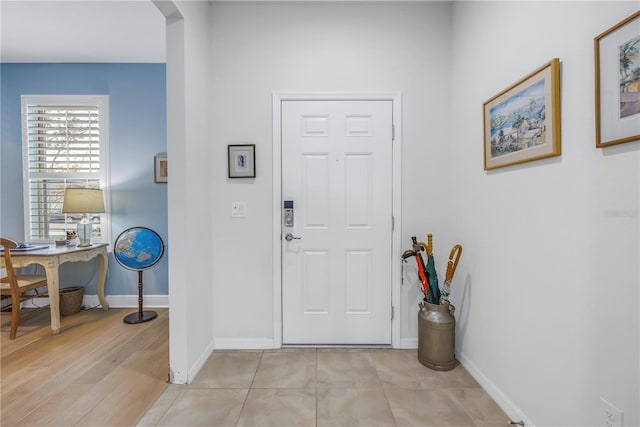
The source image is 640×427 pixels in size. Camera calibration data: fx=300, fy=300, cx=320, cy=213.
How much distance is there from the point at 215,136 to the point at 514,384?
2.62 m

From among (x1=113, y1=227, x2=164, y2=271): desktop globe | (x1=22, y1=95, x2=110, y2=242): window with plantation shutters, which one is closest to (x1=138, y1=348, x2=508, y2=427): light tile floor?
(x1=113, y1=227, x2=164, y2=271): desktop globe

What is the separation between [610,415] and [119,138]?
4319 millimetres

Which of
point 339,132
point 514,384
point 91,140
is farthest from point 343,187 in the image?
point 91,140

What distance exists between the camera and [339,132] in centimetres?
245

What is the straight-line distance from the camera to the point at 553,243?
1.39m

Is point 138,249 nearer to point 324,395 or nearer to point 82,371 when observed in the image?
point 82,371

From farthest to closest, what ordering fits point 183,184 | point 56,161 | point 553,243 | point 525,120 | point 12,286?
point 56,161, point 12,286, point 183,184, point 525,120, point 553,243

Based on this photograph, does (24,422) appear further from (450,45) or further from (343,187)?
(450,45)

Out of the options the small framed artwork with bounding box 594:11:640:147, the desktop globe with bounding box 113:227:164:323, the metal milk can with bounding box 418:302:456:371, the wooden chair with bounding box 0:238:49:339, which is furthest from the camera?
the desktop globe with bounding box 113:227:164:323

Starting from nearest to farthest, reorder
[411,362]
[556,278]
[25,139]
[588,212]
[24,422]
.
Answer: [588,212]
[556,278]
[24,422]
[411,362]
[25,139]

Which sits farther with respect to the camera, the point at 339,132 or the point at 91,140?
the point at 91,140

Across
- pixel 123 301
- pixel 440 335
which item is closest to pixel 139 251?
pixel 123 301

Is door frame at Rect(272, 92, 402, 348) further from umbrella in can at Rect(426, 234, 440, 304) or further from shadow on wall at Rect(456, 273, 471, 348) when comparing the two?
shadow on wall at Rect(456, 273, 471, 348)

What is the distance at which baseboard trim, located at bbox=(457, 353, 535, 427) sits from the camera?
63.5 inches
